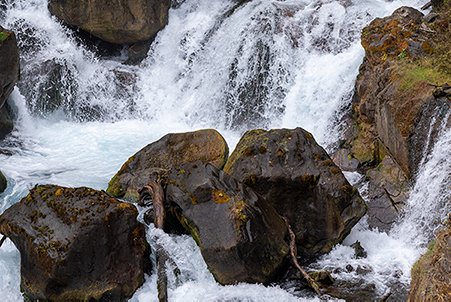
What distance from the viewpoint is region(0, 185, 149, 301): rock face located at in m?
7.16

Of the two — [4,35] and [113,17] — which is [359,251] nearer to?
[4,35]

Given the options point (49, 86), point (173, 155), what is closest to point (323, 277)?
point (173, 155)

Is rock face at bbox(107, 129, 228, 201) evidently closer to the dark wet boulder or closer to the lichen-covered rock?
the dark wet boulder

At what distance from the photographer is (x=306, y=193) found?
8.51m

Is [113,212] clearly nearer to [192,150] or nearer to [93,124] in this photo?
[192,150]

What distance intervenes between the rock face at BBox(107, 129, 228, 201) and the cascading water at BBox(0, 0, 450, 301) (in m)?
0.80

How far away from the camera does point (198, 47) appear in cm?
1612

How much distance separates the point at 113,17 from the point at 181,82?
2.55 meters

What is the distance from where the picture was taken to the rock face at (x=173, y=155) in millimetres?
10594

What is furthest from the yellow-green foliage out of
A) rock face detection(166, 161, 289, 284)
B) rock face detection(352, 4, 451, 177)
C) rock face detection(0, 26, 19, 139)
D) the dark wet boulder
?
rock face detection(0, 26, 19, 139)

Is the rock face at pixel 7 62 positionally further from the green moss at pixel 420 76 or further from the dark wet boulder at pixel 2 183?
the green moss at pixel 420 76

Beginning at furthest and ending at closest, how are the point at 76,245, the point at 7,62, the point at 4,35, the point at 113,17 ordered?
1. the point at 113,17
2. the point at 7,62
3. the point at 4,35
4. the point at 76,245

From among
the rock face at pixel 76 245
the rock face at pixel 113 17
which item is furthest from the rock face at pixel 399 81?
the rock face at pixel 113 17

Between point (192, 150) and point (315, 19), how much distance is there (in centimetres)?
567
